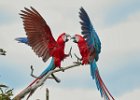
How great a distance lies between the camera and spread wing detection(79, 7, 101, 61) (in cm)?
1251

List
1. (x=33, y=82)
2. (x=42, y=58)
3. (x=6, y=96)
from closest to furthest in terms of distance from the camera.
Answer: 1. (x=6, y=96)
2. (x=33, y=82)
3. (x=42, y=58)

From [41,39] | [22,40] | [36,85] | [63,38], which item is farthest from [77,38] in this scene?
[36,85]

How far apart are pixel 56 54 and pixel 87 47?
875mm

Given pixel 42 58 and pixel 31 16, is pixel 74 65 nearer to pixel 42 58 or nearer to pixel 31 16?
pixel 42 58

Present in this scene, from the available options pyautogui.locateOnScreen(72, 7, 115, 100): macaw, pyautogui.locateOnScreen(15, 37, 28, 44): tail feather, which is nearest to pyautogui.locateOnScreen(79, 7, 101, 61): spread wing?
pyautogui.locateOnScreen(72, 7, 115, 100): macaw

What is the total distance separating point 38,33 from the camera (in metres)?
12.6

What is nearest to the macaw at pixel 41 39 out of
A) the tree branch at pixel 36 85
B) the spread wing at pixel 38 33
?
the spread wing at pixel 38 33

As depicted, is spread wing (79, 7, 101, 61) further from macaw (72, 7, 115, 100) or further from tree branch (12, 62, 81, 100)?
tree branch (12, 62, 81, 100)

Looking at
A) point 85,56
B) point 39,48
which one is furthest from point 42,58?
point 85,56

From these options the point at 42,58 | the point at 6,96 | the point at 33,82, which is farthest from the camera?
the point at 42,58

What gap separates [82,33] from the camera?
12.9 meters

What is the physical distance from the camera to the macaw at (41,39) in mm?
12344

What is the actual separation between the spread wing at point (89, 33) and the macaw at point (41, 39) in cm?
66

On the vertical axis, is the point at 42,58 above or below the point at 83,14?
below
